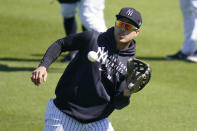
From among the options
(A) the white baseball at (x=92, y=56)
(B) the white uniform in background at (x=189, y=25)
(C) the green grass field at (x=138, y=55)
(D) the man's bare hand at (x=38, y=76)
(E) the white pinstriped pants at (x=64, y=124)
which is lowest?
(C) the green grass field at (x=138, y=55)

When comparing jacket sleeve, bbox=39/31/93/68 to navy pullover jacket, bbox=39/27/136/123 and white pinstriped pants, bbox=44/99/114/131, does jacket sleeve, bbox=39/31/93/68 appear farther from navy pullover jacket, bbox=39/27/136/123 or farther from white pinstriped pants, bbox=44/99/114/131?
white pinstriped pants, bbox=44/99/114/131

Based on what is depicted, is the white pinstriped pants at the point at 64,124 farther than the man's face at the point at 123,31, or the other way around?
the man's face at the point at 123,31

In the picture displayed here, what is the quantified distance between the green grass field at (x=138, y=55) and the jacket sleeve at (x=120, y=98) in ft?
5.64

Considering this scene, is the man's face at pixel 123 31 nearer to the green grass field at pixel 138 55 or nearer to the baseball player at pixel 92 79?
the baseball player at pixel 92 79

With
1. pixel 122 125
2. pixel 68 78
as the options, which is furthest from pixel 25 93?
pixel 68 78

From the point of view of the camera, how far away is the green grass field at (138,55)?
21.5 feet

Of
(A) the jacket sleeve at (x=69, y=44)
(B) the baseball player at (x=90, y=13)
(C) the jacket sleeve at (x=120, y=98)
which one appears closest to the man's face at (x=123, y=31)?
(A) the jacket sleeve at (x=69, y=44)

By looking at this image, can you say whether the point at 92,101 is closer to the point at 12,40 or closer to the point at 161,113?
the point at 161,113

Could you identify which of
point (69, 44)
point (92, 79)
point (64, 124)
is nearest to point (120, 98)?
point (92, 79)

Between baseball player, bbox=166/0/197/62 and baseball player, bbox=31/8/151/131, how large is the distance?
190 inches

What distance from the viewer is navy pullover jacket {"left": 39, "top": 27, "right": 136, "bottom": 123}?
456 centimetres

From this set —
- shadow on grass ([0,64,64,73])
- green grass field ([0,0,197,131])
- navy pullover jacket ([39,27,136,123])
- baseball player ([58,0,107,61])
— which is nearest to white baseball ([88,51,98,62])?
navy pullover jacket ([39,27,136,123])

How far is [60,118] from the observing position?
4566 millimetres

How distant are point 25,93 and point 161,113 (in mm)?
2073
